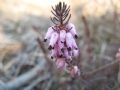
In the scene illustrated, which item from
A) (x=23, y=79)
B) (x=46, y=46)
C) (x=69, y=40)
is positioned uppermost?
(x=69, y=40)

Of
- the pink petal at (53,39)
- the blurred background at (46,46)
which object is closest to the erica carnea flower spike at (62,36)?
the pink petal at (53,39)

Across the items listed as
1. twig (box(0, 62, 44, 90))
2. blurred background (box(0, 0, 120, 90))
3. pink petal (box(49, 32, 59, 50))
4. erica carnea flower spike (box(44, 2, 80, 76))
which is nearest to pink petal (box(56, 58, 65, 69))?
erica carnea flower spike (box(44, 2, 80, 76))

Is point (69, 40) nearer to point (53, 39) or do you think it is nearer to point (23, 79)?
point (53, 39)

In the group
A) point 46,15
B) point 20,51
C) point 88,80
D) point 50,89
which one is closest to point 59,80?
point 50,89

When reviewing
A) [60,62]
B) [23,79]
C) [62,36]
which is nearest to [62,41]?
[62,36]

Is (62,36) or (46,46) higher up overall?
(62,36)

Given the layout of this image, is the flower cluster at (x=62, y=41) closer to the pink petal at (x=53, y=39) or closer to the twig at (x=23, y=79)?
the pink petal at (x=53, y=39)

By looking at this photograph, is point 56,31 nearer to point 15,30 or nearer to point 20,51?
point 20,51

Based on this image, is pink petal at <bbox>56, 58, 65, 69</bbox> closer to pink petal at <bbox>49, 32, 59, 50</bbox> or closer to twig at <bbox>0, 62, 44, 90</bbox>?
pink petal at <bbox>49, 32, 59, 50</bbox>

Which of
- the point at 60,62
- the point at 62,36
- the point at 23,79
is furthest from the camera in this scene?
the point at 23,79
